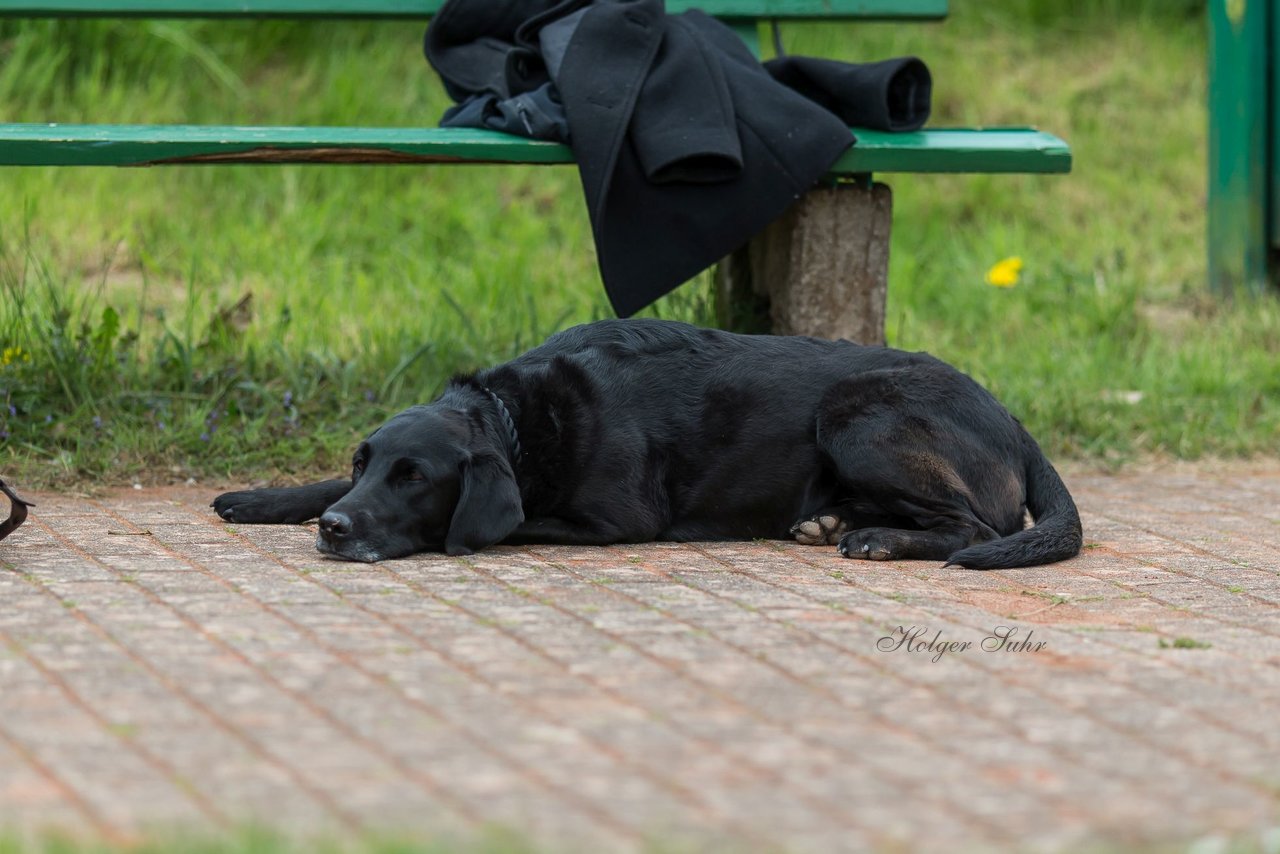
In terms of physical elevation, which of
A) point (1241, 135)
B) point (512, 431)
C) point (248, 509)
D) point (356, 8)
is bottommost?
point (248, 509)

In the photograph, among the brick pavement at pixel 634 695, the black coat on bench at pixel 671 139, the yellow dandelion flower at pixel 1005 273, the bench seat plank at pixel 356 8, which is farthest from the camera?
the yellow dandelion flower at pixel 1005 273

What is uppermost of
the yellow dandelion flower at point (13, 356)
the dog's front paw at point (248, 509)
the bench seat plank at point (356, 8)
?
the bench seat plank at point (356, 8)

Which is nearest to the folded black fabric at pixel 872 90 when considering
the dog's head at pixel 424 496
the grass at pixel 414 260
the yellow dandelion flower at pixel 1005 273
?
the grass at pixel 414 260

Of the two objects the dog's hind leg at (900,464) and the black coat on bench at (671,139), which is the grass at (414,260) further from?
the dog's hind leg at (900,464)

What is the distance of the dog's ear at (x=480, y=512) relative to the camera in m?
4.15

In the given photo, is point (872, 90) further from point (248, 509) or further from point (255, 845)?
point (255, 845)

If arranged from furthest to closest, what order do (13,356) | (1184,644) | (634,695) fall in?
(13,356)
(1184,644)
(634,695)

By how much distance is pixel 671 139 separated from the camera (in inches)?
205

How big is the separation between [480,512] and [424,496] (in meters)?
0.14

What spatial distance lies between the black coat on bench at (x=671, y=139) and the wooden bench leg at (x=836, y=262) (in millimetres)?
258

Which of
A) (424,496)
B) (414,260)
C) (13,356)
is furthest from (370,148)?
(414,260)

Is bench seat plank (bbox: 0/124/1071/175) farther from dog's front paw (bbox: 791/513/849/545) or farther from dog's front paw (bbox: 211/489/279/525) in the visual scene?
dog's front paw (bbox: 791/513/849/545)

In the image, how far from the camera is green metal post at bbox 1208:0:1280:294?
7441mm

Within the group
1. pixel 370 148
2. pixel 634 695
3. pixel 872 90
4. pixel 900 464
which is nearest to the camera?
pixel 634 695
